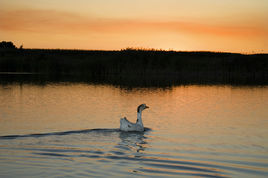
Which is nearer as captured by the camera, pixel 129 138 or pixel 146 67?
pixel 129 138

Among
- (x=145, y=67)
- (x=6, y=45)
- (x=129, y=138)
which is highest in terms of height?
(x=6, y=45)

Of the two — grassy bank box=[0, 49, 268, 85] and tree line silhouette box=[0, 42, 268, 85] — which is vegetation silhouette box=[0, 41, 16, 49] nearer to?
tree line silhouette box=[0, 42, 268, 85]

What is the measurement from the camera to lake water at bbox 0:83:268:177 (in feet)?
34.3

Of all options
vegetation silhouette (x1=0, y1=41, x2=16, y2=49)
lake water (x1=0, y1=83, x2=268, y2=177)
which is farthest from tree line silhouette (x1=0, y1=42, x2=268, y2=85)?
vegetation silhouette (x1=0, y1=41, x2=16, y2=49)

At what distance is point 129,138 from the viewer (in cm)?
1475

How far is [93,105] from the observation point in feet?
78.1

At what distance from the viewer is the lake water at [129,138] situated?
10.5 m

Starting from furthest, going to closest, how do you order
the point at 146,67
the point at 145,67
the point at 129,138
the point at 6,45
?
the point at 6,45 < the point at 146,67 < the point at 145,67 < the point at 129,138

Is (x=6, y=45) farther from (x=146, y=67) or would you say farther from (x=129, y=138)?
(x=129, y=138)

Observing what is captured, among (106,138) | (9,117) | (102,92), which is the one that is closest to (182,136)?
(106,138)

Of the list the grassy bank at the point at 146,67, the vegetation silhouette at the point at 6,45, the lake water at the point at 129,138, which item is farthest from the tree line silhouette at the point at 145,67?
the vegetation silhouette at the point at 6,45

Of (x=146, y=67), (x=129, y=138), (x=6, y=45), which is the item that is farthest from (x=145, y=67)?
(x=6, y=45)

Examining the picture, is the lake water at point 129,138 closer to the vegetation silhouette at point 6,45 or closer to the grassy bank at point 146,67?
the grassy bank at point 146,67

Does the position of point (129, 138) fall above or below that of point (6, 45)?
below
